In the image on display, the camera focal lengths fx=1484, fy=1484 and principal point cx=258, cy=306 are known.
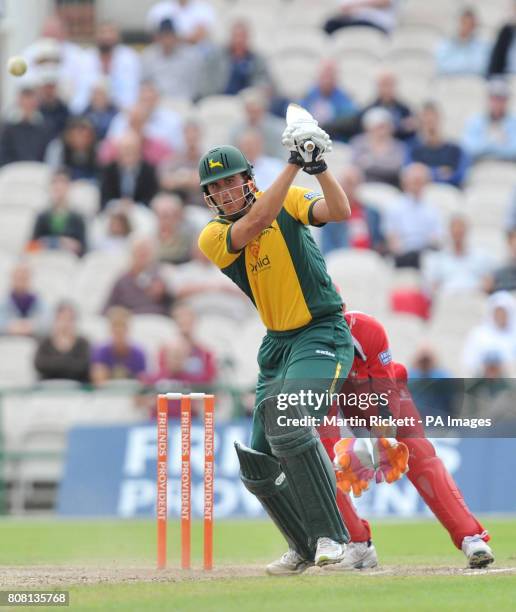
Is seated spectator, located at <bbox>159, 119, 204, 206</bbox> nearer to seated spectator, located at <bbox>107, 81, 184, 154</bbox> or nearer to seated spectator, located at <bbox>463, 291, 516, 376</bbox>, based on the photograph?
seated spectator, located at <bbox>107, 81, 184, 154</bbox>

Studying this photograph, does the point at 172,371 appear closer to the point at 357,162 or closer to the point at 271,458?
the point at 357,162

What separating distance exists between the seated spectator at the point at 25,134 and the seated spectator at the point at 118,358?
14.1 feet

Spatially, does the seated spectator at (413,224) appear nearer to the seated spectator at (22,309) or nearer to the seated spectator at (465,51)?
the seated spectator at (465,51)

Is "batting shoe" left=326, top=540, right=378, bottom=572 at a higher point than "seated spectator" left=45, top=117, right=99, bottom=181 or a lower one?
lower

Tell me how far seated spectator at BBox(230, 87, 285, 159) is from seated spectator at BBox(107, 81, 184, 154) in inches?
31.8

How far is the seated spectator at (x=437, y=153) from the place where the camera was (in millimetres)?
17172

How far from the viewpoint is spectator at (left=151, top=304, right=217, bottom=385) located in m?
14.5

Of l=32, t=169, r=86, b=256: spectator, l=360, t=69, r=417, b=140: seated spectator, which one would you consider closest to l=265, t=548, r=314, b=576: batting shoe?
l=32, t=169, r=86, b=256: spectator

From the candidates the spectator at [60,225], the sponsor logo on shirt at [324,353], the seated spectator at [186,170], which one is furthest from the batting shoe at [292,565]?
the seated spectator at [186,170]

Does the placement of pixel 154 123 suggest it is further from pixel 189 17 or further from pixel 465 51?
pixel 465 51

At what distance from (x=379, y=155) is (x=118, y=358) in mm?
4373

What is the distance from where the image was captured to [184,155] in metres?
17.6

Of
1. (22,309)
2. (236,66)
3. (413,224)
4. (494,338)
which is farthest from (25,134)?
(494,338)

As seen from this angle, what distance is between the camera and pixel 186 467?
334 inches
